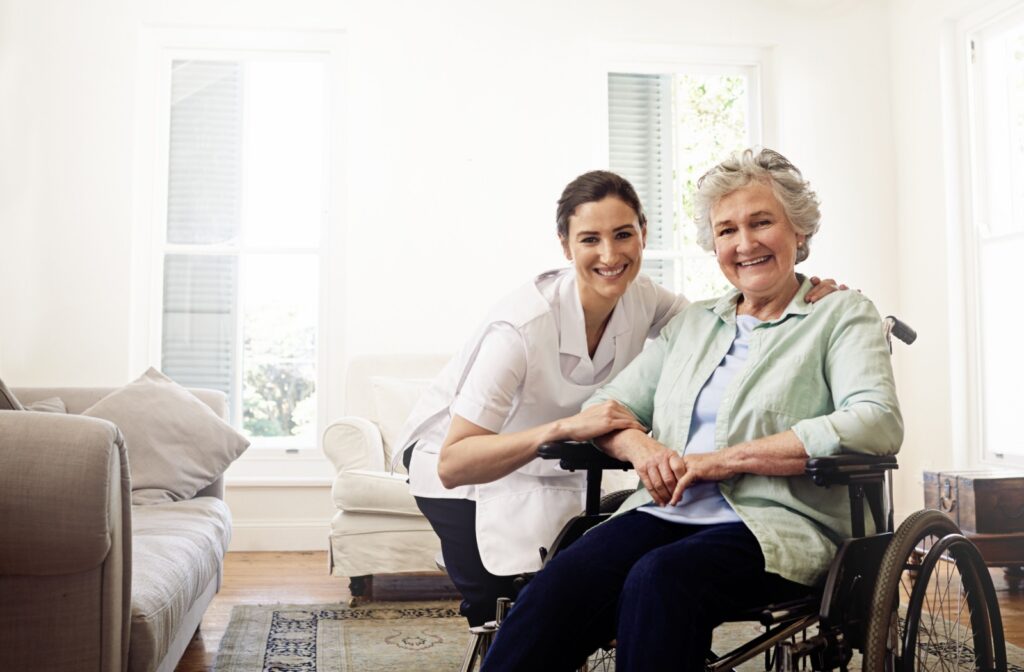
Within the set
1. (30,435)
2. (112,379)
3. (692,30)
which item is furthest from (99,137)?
(30,435)

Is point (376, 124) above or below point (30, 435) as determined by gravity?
above

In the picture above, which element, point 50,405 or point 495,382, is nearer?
point 495,382

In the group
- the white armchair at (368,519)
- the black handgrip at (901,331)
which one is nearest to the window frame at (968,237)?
the black handgrip at (901,331)

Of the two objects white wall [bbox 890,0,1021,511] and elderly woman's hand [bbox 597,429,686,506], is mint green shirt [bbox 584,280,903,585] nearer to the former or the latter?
elderly woman's hand [bbox 597,429,686,506]

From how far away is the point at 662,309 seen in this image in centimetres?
213

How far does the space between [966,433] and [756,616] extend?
3.36 meters

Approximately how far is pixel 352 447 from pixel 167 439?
808 millimetres

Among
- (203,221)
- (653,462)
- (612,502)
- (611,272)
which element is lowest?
(612,502)

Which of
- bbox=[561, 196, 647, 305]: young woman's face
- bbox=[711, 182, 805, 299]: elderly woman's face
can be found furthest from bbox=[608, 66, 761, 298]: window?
bbox=[711, 182, 805, 299]: elderly woman's face

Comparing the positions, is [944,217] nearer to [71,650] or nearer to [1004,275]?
[1004,275]

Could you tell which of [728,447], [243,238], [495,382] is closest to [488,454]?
[495,382]

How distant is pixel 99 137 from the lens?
4.51 meters

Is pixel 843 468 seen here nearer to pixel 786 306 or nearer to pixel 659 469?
pixel 659 469

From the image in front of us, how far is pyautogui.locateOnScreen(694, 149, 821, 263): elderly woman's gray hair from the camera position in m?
1.79
